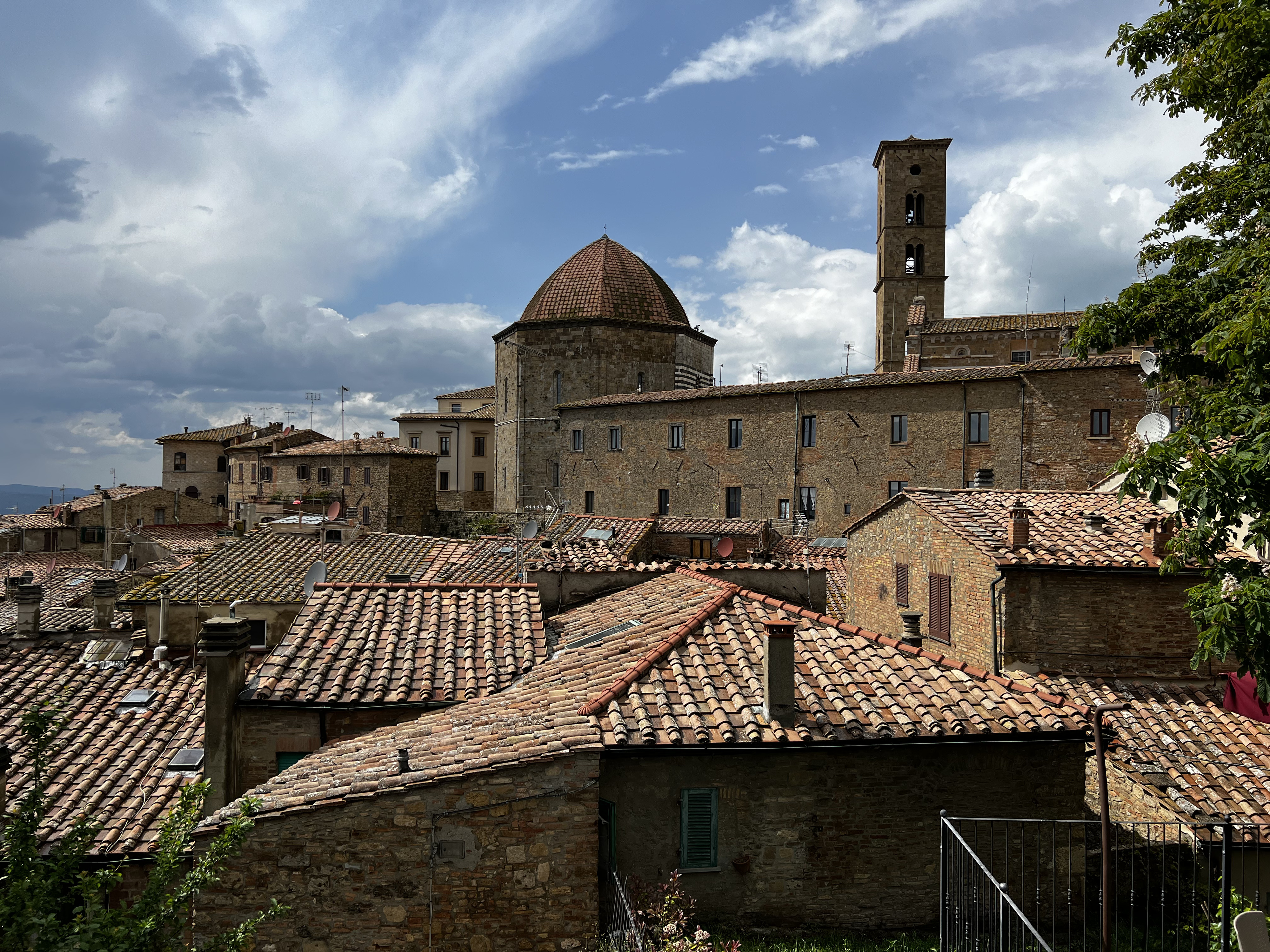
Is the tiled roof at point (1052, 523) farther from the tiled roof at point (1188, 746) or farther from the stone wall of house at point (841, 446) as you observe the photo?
the stone wall of house at point (841, 446)

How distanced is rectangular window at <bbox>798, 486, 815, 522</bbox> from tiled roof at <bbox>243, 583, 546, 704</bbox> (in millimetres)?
21579

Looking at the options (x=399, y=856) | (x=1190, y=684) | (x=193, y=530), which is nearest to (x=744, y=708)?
(x=399, y=856)

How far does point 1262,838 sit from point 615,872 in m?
8.06

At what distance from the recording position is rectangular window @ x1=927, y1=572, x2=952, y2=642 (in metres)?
15.5

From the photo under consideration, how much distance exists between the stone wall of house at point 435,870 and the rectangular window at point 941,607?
33.1 ft

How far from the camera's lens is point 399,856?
23.6 ft

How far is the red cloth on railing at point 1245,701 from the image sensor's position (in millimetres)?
12258

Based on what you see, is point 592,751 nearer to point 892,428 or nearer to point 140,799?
point 140,799

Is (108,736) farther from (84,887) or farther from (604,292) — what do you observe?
(604,292)

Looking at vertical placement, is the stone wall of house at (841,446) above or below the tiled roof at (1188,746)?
above

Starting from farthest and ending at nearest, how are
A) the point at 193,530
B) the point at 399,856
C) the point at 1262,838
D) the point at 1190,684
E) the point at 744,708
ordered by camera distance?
1. the point at 193,530
2. the point at 1190,684
3. the point at 1262,838
4. the point at 744,708
5. the point at 399,856

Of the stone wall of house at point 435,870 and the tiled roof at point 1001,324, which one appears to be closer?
the stone wall of house at point 435,870

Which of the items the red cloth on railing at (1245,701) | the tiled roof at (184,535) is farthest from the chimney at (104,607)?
the tiled roof at (184,535)

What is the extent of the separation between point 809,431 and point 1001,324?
18278 millimetres
